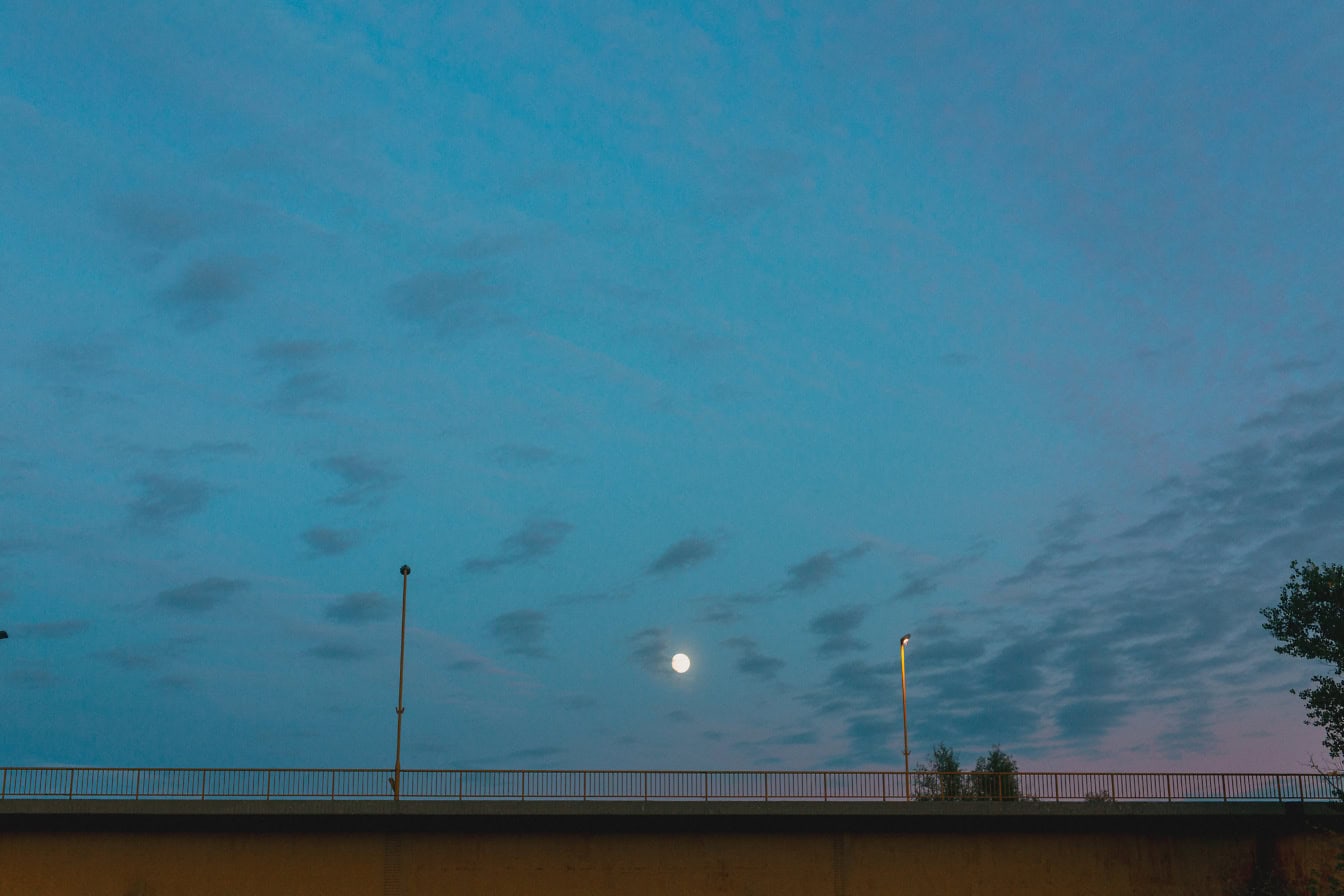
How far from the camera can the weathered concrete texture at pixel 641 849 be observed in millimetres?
42219

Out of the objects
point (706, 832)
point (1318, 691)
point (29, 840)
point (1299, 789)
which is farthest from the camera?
point (1318, 691)

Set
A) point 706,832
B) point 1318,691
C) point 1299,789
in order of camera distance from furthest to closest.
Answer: point 1318,691 → point 1299,789 → point 706,832

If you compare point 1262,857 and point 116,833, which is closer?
point 116,833

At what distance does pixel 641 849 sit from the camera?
44562mm

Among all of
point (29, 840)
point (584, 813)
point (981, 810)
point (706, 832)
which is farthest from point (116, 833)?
point (981, 810)

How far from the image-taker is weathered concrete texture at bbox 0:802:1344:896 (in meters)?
42.2

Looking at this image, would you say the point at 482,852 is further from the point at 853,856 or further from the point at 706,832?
the point at 853,856

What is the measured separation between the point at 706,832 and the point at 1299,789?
24.8 m

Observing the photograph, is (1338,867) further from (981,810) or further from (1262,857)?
(981,810)

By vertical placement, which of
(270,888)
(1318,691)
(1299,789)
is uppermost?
(1318,691)

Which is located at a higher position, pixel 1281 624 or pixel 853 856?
pixel 1281 624

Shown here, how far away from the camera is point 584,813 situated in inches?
1722

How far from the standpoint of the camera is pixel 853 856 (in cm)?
4569

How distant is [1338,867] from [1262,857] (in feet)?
8.90
